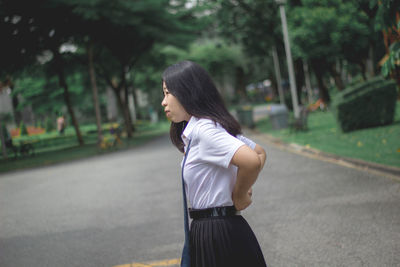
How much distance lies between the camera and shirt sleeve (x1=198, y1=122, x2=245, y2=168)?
6.07 feet

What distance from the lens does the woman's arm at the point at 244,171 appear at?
6.00ft

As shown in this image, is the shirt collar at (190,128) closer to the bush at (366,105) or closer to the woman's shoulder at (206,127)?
the woman's shoulder at (206,127)

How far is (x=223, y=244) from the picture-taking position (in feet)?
6.66

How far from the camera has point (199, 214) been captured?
82.4 inches

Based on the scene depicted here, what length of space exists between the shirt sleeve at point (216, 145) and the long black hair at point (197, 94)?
85 millimetres

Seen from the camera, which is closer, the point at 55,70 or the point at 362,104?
the point at 362,104

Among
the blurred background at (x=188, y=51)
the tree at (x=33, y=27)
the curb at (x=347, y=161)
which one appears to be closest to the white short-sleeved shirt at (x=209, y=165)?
the curb at (x=347, y=161)

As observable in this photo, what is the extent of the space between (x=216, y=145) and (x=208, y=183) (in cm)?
25

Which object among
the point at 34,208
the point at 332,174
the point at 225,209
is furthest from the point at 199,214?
the point at 34,208

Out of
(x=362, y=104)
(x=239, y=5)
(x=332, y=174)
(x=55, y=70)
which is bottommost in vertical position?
(x=332, y=174)

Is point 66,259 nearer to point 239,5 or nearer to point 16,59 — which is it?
point 16,59

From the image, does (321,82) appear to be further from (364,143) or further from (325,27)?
(364,143)

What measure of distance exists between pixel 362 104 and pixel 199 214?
475 inches

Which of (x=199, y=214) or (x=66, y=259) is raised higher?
(x=199, y=214)
